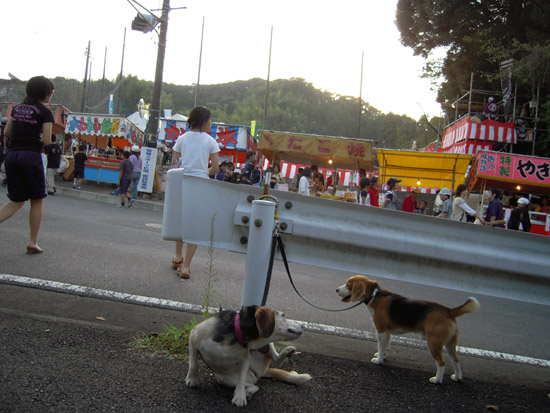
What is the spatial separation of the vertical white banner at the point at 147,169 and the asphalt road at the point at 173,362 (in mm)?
10294

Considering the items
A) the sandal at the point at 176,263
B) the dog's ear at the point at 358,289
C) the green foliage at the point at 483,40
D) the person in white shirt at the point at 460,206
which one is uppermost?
the green foliage at the point at 483,40

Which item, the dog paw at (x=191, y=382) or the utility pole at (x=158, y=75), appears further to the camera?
the utility pole at (x=158, y=75)

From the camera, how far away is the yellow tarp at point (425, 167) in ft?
56.2

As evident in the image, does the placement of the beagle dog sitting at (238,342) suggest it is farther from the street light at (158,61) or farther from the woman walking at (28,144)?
the street light at (158,61)

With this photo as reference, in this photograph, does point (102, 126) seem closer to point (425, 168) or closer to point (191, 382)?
point (425, 168)

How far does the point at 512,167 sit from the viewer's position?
15977 mm

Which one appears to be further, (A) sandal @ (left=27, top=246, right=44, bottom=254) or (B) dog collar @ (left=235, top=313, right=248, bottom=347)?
(A) sandal @ (left=27, top=246, right=44, bottom=254)

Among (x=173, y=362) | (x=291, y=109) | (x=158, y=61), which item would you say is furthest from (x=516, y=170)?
(x=291, y=109)

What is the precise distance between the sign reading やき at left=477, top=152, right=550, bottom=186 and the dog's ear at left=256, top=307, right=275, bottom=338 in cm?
1583

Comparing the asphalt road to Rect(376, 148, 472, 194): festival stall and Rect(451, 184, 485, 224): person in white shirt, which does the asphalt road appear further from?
Rect(376, 148, 472, 194): festival stall

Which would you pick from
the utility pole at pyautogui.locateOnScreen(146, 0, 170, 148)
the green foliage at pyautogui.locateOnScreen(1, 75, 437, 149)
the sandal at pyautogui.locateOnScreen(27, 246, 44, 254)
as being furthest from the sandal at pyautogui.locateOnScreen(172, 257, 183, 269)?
the green foliage at pyautogui.locateOnScreen(1, 75, 437, 149)

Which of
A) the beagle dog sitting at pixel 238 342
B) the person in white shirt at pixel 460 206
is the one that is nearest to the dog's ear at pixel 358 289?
the beagle dog sitting at pixel 238 342

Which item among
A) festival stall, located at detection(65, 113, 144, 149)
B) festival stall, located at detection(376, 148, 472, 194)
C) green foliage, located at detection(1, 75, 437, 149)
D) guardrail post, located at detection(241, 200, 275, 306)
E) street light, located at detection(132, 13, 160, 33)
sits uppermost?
green foliage, located at detection(1, 75, 437, 149)

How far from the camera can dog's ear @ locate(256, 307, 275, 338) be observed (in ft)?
6.90
